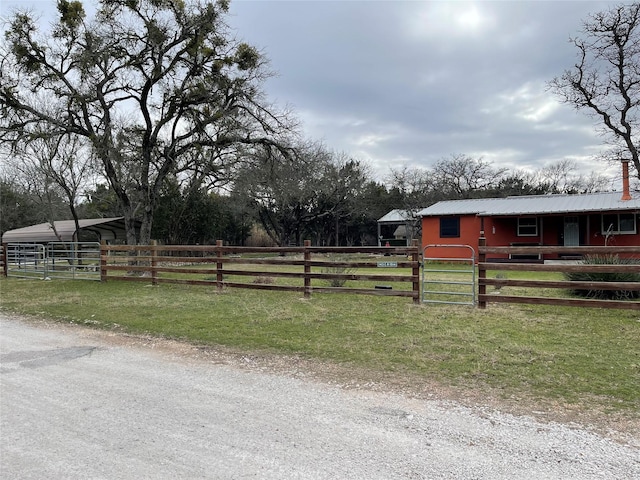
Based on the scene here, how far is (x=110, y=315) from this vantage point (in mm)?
7992

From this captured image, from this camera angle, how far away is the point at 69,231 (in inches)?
1118

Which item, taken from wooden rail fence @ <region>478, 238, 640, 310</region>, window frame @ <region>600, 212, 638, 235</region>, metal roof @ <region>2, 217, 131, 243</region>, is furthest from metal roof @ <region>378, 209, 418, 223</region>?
wooden rail fence @ <region>478, 238, 640, 310</region>

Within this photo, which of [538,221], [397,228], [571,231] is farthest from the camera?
[397,228]

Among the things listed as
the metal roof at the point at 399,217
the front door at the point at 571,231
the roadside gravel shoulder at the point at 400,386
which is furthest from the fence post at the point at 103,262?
the metal roof at the point at 399,217

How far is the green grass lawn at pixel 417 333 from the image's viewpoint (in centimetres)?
421

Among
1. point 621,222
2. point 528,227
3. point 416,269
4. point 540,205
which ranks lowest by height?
point 416,269

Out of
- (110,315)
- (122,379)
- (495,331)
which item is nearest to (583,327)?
(495,331)

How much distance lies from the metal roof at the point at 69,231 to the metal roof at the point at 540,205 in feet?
65.9

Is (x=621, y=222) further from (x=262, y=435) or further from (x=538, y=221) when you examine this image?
(x=262, y=435)

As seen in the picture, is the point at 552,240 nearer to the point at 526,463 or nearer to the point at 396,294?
the point at 396,294

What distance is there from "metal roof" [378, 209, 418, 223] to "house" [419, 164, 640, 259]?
9782mm

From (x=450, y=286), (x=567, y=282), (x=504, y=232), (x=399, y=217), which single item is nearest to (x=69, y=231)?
(x=399, y=217)

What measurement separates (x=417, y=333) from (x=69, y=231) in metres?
28.5

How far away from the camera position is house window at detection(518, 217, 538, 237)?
2077 centimetres
